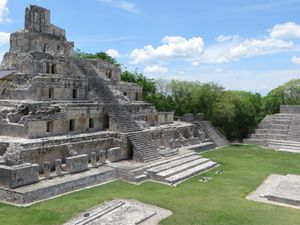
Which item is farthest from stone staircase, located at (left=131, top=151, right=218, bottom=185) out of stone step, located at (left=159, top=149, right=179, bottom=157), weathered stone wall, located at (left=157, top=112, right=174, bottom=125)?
Result: weathered stone wall, located at (left=157, top=112, right=174, bottom=125)

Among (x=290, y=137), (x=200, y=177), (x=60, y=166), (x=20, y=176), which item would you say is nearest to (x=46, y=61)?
(x=60, y=166)

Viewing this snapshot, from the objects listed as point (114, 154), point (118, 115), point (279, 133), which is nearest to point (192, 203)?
point (114, 154)

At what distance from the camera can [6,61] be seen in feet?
82.9

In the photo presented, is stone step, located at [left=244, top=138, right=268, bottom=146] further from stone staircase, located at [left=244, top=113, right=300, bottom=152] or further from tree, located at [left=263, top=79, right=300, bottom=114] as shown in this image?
tree, located at [left=263, top=79, right=300, bottom=114]

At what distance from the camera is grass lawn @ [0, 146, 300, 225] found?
530 inches

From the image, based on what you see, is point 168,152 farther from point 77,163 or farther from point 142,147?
point 77,163

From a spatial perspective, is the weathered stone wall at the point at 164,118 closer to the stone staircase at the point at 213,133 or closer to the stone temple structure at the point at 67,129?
the stone temple structure at the point at 67,129

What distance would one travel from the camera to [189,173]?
20578 mm

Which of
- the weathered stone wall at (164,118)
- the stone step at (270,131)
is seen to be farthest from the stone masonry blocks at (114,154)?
the stone step at (270,131)

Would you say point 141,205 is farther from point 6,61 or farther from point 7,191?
point 6,61

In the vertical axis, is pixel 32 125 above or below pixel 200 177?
above

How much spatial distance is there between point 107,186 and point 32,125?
492 cm

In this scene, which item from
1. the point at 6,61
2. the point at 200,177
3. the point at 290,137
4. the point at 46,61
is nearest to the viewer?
the point at 200,177

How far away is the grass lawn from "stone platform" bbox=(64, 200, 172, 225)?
1.57ft
